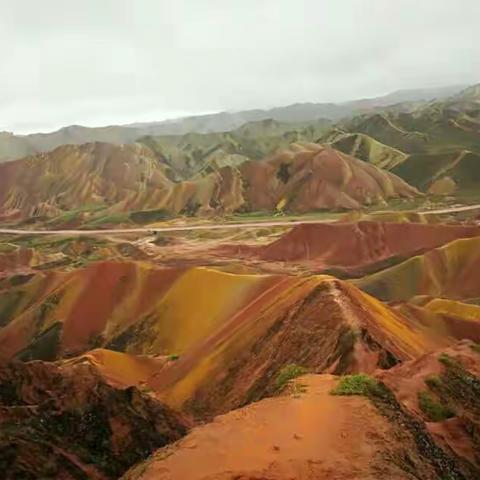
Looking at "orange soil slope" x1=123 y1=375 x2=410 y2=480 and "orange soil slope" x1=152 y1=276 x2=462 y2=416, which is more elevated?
"orange soil slope" x1=123 y1=375 x2=410 y2=480

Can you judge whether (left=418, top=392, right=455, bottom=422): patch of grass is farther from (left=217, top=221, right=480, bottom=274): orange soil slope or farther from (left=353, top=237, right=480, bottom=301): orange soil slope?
(left=217, top=221, right=480, bottom=274): orange soil slope

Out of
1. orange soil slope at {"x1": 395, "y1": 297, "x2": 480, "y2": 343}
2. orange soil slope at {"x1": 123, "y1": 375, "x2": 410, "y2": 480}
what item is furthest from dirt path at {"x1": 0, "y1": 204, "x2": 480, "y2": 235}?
orange soil slope at {"x1": 123, "y1": 375, "x2": 410, "y2": 480}

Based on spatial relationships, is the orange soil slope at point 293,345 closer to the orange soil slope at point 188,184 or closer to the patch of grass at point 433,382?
the patch of grass at point 433,382

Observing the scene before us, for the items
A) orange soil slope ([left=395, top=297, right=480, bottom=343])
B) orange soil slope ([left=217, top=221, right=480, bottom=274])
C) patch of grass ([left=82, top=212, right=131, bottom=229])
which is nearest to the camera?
orange soil slope ([left=395, top=297, right=480, bottom=343])

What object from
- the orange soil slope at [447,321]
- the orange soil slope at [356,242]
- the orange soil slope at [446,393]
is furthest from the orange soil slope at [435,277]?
the orange soil slope at [446,393]

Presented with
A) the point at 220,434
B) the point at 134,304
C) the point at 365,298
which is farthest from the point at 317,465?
the point at 134,304
